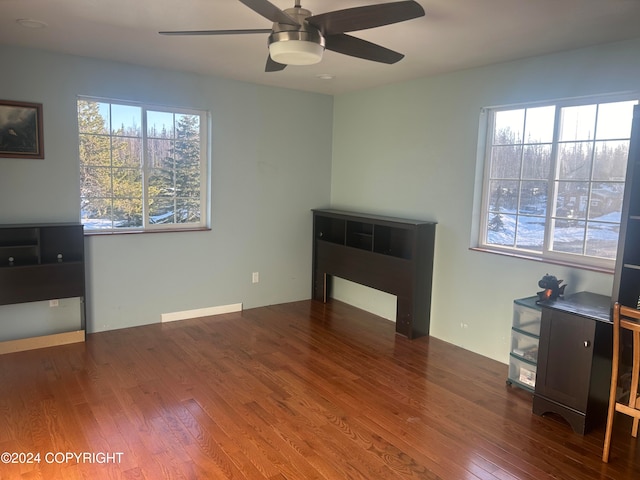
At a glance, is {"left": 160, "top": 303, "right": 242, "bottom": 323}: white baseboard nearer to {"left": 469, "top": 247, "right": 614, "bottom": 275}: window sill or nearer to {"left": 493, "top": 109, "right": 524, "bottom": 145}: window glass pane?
{"left": 469, "top": 247, "right": 614, "bottom": 275}: window sill

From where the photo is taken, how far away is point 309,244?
5547 mm

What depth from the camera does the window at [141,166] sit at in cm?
416

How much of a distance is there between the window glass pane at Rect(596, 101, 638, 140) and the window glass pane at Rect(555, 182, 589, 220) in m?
0.36

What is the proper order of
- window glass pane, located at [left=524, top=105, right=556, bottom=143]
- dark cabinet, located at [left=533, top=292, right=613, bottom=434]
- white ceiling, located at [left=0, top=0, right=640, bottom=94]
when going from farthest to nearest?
window glass pane, located at [left=524, top=105, right=556, bottom=143]
dark cabinet, located at [left=533, top=292, right=613, bottom=434]
white ceiling, located at [left=0, top=0, right=640, bottom=94]

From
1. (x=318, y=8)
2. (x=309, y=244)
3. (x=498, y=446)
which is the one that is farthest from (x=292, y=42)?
(x=309, y=244)

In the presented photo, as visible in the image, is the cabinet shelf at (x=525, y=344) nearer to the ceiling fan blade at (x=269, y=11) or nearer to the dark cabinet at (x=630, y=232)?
the dark cabinet at (x=630, y=232)

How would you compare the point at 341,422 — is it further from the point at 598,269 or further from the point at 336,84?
the point at 336,84

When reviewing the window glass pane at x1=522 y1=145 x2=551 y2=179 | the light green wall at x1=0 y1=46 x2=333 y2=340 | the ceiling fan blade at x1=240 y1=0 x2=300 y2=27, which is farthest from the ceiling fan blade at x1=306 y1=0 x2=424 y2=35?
the light green wall at x1=0 y1=46 x2=333 y2=340

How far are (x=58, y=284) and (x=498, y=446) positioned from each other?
11.2ft

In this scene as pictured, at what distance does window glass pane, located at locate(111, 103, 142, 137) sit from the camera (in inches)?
166

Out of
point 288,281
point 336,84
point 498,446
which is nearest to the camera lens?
point 498,446

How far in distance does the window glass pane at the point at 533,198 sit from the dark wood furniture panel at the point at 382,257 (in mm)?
827

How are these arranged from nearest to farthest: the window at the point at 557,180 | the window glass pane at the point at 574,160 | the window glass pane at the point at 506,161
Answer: the window at the point at 557,180
the window glass pane at the point at 574,160
the window glass pane at the point at 506,161

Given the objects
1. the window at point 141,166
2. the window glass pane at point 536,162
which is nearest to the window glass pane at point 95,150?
the window at point 141,166
